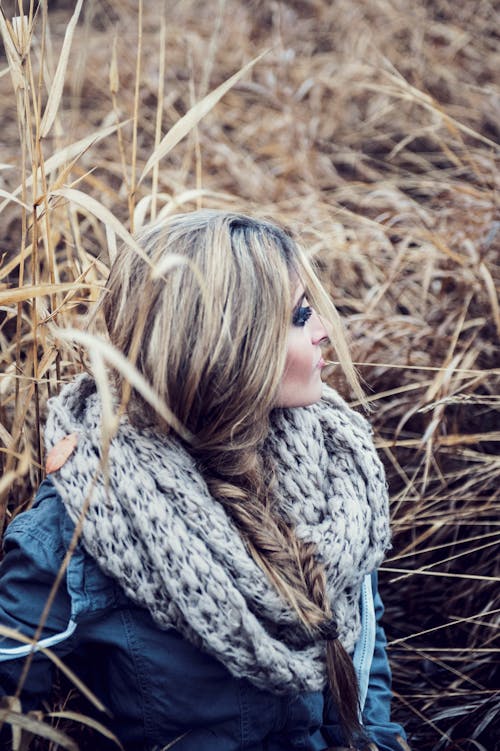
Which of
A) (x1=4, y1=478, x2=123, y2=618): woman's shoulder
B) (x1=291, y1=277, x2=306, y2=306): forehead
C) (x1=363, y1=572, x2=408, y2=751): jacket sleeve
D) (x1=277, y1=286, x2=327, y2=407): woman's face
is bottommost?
(x1=363, y1=572, x2=408, y2=751): jacket sleeve

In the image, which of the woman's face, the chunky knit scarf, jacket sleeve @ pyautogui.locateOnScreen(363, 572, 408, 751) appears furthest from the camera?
jacket sleeve @ pyautogui.locateOnScreen(363, 572, 408, 751)

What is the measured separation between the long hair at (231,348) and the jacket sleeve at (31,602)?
0.22 meters

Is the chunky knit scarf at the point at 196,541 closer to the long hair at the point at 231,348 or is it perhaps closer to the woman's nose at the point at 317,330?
the long hair at the point at 231,348

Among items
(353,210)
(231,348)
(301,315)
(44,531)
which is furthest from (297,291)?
(353,210)

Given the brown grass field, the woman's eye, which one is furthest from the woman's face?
the brown grass field

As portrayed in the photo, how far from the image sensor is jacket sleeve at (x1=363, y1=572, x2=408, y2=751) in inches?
49.4

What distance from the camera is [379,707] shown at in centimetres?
129

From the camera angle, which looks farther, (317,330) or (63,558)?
(317,330)

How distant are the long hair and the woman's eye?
0.06 ft

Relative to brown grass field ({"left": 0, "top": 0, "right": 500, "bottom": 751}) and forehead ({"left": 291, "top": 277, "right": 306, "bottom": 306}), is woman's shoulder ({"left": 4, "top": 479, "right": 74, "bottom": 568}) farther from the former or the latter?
forehead ({"left": 291, "top": 277, "right": 306, "bottom": 306})

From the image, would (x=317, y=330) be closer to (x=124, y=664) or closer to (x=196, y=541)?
(x=196, y=541)

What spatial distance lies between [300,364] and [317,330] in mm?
75

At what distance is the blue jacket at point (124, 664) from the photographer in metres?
1.01

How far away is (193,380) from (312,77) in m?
2.21
